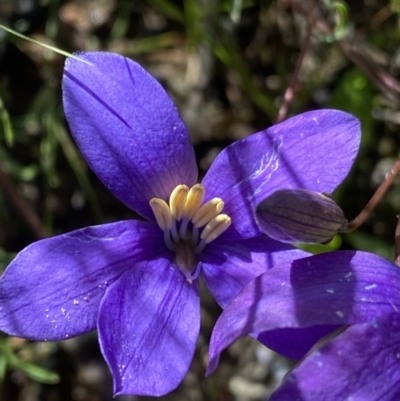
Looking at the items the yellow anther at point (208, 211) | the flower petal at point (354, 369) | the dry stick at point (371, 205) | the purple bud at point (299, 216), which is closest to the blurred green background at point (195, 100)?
the dry stick at point (371, 205)

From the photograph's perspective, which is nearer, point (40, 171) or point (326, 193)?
point (326, 193)

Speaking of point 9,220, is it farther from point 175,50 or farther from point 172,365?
point 172,365

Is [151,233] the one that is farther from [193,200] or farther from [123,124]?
[123,124]

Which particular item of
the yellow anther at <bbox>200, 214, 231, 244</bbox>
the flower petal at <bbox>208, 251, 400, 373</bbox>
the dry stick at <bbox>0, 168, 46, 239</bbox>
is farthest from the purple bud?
the dry stick at <bbox>0, 168, 46, 239</bbox>

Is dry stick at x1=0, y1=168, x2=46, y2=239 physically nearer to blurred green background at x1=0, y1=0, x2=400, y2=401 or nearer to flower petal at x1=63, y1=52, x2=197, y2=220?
blurred green background at x1=0, y1=0, x2=400, y2=401

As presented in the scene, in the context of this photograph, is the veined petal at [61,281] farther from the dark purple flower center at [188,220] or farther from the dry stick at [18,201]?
the dry stick at [18,201]

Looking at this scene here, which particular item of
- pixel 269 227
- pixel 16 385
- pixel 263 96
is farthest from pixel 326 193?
pixel 16 385

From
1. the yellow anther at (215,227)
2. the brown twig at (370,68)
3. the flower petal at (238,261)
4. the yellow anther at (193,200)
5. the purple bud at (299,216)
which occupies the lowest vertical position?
the flower petal at (238,261)
